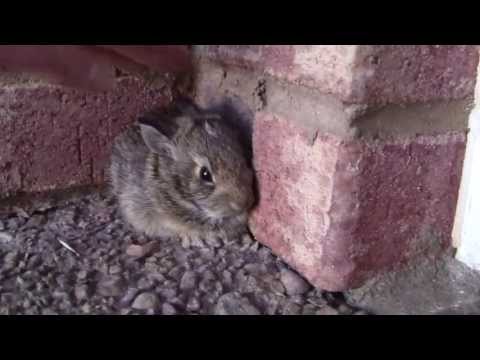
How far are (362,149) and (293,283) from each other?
36 cm

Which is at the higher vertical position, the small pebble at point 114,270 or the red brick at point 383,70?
the red brick at point 383,70

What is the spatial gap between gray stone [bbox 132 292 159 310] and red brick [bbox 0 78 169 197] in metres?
0.65

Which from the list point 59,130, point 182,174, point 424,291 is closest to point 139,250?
point 182,174

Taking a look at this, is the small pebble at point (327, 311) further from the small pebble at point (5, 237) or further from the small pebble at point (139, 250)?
the small pebble at point (5, 237)

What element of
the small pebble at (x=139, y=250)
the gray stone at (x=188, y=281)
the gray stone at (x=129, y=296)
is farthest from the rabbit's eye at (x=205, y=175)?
the gray stone at (x=129, y=296)

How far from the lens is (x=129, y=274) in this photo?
4.51 feet

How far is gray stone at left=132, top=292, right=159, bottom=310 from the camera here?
1227mm

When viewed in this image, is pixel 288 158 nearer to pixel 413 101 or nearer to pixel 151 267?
pixel 413 101

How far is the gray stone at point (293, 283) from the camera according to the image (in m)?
1.30

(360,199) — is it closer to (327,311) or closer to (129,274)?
(327,311)

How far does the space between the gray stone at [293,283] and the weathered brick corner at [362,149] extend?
22 millimetres

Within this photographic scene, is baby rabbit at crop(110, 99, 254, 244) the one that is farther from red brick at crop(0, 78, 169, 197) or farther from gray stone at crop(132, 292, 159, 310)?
gray stone at crop(132, 292, 159, 310)

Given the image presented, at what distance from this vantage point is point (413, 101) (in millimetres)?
1192

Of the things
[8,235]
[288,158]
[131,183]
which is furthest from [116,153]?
[288,158]
